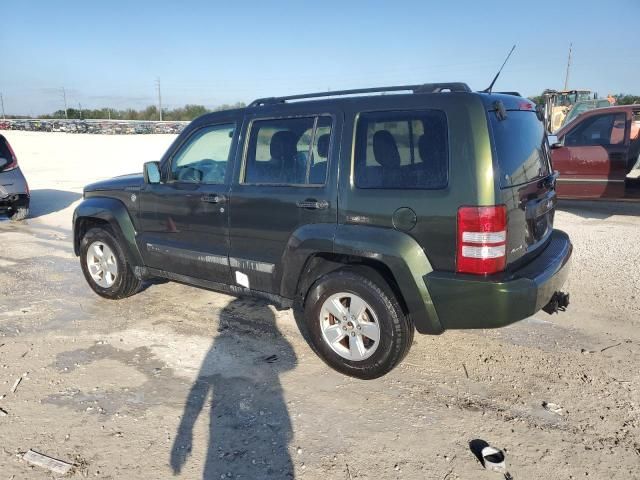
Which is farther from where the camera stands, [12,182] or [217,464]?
[12,182]

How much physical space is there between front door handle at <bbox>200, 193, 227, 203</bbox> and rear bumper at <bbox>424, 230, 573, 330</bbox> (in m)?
1.85

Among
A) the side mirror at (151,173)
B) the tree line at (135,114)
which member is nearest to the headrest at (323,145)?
the side mirror at (151,173)

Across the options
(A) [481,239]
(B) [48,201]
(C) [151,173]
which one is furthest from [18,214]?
(A) [481,239]

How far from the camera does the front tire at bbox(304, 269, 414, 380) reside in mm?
3359

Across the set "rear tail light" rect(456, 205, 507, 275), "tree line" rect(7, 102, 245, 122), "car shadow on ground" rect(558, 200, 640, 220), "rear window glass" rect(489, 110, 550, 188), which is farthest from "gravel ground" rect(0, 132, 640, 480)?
"tree line" rect(7, 102, 245, 122)

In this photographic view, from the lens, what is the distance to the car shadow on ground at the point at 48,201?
35.2ft

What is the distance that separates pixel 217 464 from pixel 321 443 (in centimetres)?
58

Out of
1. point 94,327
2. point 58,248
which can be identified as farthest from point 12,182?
point 94,327

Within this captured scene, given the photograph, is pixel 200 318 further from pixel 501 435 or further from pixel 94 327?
pixel 501 435

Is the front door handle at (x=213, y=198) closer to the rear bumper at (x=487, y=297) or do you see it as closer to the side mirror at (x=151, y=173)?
the side mirror at (x=151, y=173)

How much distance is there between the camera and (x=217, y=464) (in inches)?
106

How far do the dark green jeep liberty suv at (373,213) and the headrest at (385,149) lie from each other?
0.01 m

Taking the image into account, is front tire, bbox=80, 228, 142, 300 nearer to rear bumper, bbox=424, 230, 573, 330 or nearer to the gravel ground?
the gravel ground

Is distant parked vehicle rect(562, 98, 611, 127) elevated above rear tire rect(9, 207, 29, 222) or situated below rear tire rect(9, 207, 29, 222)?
above
